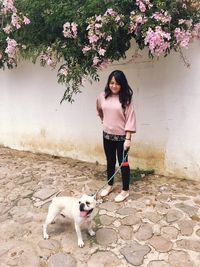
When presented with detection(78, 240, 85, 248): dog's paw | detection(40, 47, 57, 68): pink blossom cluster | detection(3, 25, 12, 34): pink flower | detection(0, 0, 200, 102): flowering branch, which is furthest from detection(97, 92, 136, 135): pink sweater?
detection(3, 25, 12, 34): pink flower

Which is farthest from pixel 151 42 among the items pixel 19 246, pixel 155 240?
pixel 19 246

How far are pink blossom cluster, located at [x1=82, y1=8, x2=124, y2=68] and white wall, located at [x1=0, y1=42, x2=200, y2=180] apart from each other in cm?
59

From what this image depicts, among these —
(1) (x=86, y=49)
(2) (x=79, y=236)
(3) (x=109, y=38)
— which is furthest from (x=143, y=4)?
(2) (x=79, y=236)

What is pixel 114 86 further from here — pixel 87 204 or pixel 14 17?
Answer: pixel 14 17

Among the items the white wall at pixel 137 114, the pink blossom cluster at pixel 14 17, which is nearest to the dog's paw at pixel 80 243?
the white wall at pixel 137 114

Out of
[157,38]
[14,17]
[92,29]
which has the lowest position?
[157,38]

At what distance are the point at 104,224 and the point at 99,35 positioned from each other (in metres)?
2.26

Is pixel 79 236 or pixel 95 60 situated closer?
pixel 79 236

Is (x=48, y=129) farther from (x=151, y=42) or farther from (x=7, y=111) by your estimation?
(x=151, y=42)

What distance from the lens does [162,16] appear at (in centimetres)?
412

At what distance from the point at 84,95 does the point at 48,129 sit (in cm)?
105

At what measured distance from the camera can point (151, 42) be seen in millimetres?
4109

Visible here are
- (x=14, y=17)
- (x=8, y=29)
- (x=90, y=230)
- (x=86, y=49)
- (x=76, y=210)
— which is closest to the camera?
(x=76, y=210)

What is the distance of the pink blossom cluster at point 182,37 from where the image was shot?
4156mm
